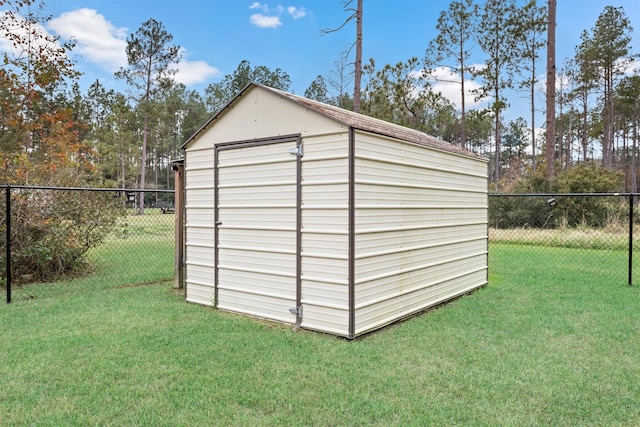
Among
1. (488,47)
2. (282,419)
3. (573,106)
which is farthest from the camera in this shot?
(573,106)

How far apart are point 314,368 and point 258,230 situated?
1.62 meters

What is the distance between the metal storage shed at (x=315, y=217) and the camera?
3.42m

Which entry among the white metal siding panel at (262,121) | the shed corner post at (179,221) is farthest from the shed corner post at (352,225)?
the shed corner post at (179,221)

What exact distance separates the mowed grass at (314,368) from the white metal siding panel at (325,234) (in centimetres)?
23

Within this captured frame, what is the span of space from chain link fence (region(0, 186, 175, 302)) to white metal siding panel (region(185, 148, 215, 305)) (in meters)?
0.70

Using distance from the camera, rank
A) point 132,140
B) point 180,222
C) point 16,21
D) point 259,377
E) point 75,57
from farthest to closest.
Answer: point 132,140 < point 75,57 < point 16,21 < point 180,222 < point 259,377

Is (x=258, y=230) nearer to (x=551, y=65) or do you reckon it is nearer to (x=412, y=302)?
(x=412, y=302)

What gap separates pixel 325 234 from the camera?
138 inches

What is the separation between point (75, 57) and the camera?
8.29 m

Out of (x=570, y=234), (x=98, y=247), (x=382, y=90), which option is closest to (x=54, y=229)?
(x=98, y=247)

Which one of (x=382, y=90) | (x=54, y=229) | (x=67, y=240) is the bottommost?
(x=67, y=240)

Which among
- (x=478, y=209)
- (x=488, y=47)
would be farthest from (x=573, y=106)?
(x=478, y=209)

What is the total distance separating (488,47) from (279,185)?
15902 millimetres

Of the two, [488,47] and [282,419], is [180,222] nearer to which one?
[282,419]
